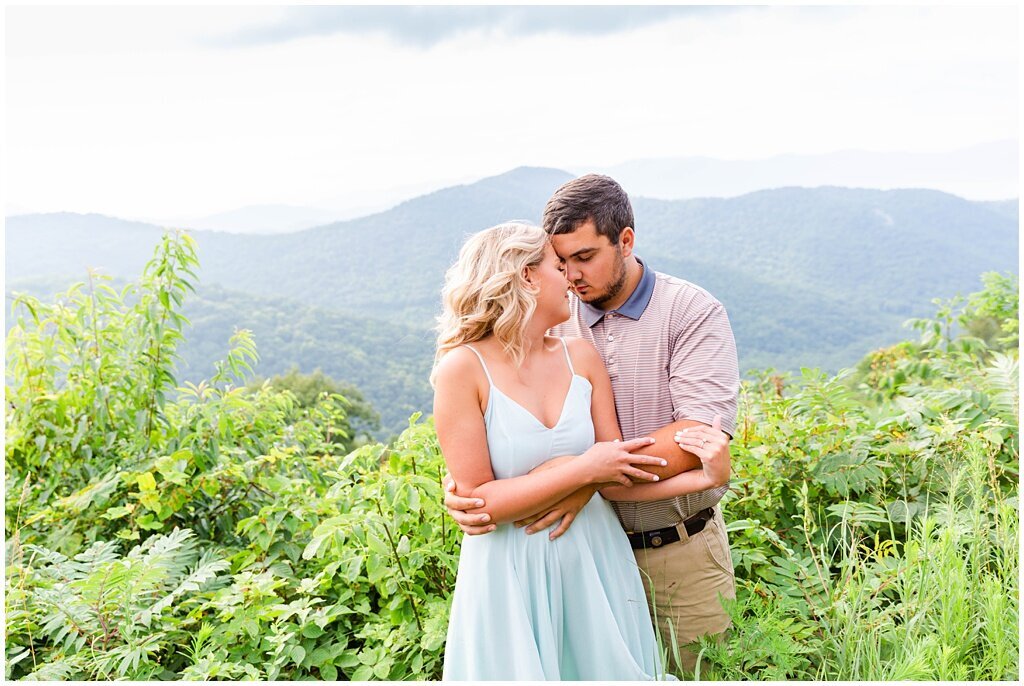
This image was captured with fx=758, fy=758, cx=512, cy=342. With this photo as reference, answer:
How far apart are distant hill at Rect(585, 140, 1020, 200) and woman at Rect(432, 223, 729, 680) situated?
2224 inches

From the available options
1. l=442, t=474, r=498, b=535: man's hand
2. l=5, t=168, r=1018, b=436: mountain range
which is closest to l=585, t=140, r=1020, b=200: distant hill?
l=5, t=168, r=1018, b=436: mountain range

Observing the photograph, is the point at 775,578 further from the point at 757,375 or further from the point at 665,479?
the point at 757,375

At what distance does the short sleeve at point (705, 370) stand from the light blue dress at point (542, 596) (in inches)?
11.9

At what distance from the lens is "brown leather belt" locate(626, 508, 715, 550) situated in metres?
2.38

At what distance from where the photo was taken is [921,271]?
60688mm

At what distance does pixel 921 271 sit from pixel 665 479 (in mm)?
67184

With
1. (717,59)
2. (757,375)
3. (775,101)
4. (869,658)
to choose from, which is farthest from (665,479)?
(775,101)

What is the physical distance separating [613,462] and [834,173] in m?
85.8

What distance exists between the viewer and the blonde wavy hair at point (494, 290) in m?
1.98

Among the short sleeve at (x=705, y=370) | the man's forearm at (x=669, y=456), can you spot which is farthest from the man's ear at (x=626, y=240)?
the man's forearm at (x=669, y=456)

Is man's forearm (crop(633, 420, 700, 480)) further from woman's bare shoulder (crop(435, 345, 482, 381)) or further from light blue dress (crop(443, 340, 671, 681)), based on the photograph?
woman's bare shoulder (crop(435, 345, 482, 381))

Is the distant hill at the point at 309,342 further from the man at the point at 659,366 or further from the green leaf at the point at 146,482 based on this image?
the man at the point at 659,366

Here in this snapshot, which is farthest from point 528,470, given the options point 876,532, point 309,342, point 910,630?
point 309,342

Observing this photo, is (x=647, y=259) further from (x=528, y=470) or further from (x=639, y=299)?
(x=528, y=470)
